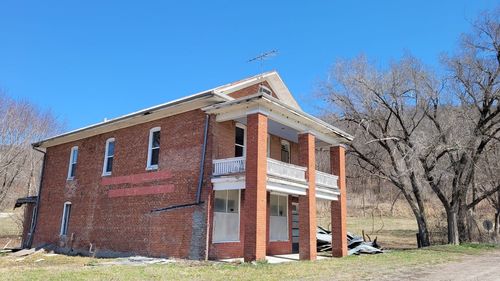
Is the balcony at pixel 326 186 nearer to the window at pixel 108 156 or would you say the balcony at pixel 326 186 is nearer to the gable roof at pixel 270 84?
the gable roof at pixel 270 84

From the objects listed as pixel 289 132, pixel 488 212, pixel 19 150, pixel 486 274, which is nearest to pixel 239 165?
pixel 289 132

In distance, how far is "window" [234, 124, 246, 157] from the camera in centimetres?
1775

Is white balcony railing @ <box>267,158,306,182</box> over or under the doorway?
over

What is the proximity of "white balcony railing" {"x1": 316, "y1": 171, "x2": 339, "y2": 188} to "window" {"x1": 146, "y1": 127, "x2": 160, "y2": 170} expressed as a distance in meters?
7.67

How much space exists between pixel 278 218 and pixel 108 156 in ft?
32.0

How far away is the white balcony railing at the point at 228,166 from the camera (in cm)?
1521

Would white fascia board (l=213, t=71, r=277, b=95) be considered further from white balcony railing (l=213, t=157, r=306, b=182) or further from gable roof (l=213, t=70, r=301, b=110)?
white balcony railing (l=213, t=157, r=306, b=182)

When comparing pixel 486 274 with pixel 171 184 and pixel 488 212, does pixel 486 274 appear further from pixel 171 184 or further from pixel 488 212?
pixel 488 212

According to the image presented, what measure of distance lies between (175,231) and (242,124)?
553cm

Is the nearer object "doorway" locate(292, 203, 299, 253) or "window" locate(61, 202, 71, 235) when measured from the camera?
"doorway" locate(292, 203, 299, 253)

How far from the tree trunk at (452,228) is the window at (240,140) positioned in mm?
15146

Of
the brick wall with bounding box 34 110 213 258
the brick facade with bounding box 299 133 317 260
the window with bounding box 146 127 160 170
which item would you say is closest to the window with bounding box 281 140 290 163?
the brick facade with bounding box 299 133 317 260

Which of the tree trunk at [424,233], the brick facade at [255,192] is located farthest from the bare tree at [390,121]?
the brick facade at [255,192]

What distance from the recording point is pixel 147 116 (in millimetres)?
18578
